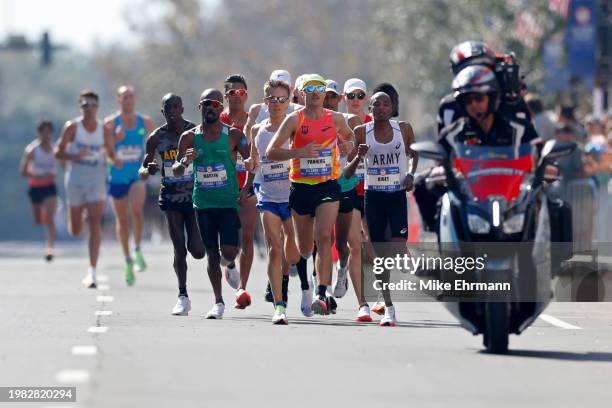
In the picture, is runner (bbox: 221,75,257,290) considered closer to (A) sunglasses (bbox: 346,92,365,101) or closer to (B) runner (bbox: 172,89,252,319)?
(B) runner (bbox: 172,89,252,319)

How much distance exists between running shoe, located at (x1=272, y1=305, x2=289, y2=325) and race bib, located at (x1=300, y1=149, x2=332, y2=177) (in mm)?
1087

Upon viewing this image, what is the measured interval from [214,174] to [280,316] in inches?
57.3

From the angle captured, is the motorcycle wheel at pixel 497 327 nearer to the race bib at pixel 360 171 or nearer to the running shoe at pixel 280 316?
the running shoe at pixel 280 316

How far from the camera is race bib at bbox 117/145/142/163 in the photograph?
2317 centimetres

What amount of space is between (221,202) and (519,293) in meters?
4.35

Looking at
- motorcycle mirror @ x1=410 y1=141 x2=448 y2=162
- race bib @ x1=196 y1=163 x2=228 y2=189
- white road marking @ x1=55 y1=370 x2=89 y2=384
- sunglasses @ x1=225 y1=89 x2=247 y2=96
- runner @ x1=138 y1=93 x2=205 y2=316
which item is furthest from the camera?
sunglasses @ x1=225 y1=89 x2=247 y2=96

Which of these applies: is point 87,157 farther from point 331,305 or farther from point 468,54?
point 468,54

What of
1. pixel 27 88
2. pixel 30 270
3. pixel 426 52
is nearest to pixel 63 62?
pixel 27 88

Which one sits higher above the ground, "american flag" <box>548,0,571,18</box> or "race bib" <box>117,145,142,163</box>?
"american flag" <box>548,0,571,18</box>

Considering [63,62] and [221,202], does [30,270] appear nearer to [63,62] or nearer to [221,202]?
[221,202]

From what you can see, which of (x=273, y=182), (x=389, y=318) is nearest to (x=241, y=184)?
(x=273, y=182)

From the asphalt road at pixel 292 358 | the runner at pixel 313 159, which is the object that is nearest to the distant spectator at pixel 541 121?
the asphalt road at pixel 292 358

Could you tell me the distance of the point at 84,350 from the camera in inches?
556

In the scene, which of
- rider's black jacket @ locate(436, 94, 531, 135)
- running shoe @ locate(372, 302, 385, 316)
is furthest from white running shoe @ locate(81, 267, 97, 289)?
rider's black jacket @ locate(436, 94, 531, 135)
